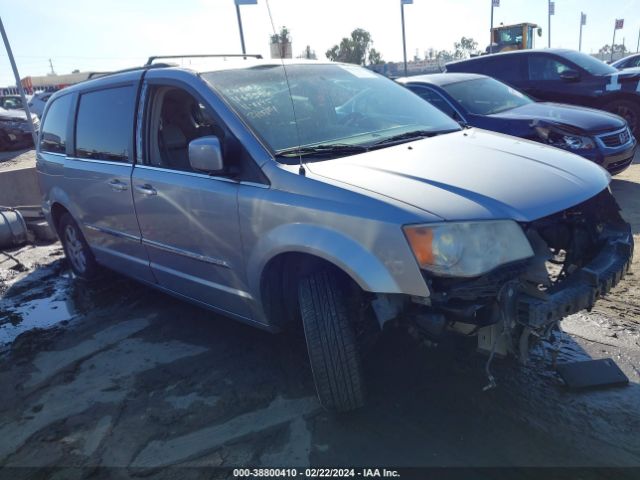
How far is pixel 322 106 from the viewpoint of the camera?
3334 millimetres

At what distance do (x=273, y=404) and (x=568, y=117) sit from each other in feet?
18.3

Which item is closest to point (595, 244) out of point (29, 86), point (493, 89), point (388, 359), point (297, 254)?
point (388, 359)

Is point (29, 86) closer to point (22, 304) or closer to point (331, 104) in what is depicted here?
point (22, 304)

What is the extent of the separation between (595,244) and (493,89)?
524 cm

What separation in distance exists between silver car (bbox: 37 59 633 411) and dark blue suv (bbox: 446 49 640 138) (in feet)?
20.7

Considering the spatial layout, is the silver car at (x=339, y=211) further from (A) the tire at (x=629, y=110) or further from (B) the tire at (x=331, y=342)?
(A) the tire at (x=629, y=110)

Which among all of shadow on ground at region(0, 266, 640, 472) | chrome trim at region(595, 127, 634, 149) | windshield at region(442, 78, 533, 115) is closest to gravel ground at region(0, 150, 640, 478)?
shadow on ground at region(0, 266, 640, 472)

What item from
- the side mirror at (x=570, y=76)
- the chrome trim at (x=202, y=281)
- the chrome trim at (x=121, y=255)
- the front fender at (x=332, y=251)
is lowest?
the chrome trim at (x=121, y=255)

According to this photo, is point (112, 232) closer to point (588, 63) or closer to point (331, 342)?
point (331, 342)

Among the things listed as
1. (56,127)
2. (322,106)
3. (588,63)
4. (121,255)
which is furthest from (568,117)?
(56,127)

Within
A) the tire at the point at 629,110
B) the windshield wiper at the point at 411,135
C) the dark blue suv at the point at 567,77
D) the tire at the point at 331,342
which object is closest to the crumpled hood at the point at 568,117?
the dark blue suv at the point at 567,77

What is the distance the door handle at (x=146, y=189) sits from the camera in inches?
135

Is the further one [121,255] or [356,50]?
[356,50]

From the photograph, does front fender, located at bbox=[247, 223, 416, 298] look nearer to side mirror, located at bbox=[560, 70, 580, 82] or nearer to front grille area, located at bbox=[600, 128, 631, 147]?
front grille area, located at bbox=[600, 128, 631, 147]
